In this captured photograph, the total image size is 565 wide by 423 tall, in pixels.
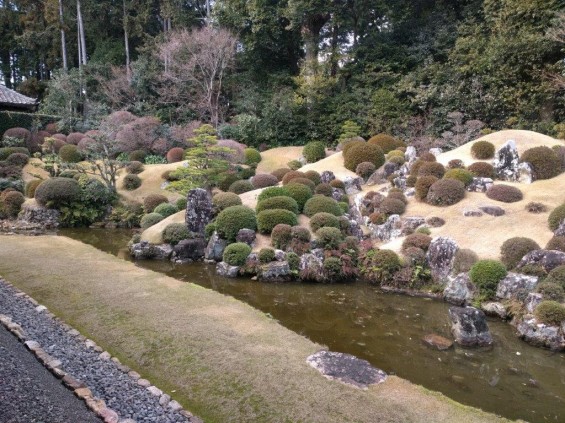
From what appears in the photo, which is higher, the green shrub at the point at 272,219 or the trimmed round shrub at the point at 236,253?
A: the green shrub at the point at 272,219

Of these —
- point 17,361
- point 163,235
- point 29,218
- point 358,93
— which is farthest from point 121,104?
point 17,361

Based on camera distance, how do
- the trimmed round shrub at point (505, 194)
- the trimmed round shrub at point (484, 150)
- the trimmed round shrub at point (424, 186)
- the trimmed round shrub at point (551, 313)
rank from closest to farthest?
the trimmed round shrub at point (551, 313)
the trimmed round shrub at point (505, 194)
the trimmed round shrub at point (424, 186)
the trimmed round shrub at point (484, 150)

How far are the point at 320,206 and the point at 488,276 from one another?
19.7 ft

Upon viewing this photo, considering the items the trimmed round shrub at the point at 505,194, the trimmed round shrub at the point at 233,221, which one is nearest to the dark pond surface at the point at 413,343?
the trimmed round shrub at the point at 233,221

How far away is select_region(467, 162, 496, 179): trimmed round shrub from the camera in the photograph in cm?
1534

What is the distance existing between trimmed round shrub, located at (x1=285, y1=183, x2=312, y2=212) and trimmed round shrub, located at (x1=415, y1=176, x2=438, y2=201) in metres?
3.95

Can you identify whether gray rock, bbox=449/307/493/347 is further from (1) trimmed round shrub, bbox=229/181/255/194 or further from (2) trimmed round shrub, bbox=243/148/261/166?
(2) trimmed round shrub, bbox=243/148/261/166

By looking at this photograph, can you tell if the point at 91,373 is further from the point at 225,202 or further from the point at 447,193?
the point at 447,193

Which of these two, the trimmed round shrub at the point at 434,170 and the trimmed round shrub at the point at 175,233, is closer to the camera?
the trimmed round shrub at the point at 175,233

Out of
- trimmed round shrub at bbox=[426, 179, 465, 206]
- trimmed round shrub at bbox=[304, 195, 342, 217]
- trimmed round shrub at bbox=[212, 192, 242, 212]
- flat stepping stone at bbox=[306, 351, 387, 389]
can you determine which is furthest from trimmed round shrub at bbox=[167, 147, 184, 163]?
flat stepping stone at bbox=[306, 351, 387, 389]

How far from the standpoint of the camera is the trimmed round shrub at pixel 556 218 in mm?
11742

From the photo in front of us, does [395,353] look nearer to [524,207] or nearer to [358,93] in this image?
[524,207]

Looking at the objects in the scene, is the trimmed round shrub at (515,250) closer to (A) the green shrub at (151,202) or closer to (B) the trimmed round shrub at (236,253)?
(B) the trimmed round shrub at (236,253)

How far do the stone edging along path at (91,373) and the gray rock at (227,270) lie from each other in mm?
5661
